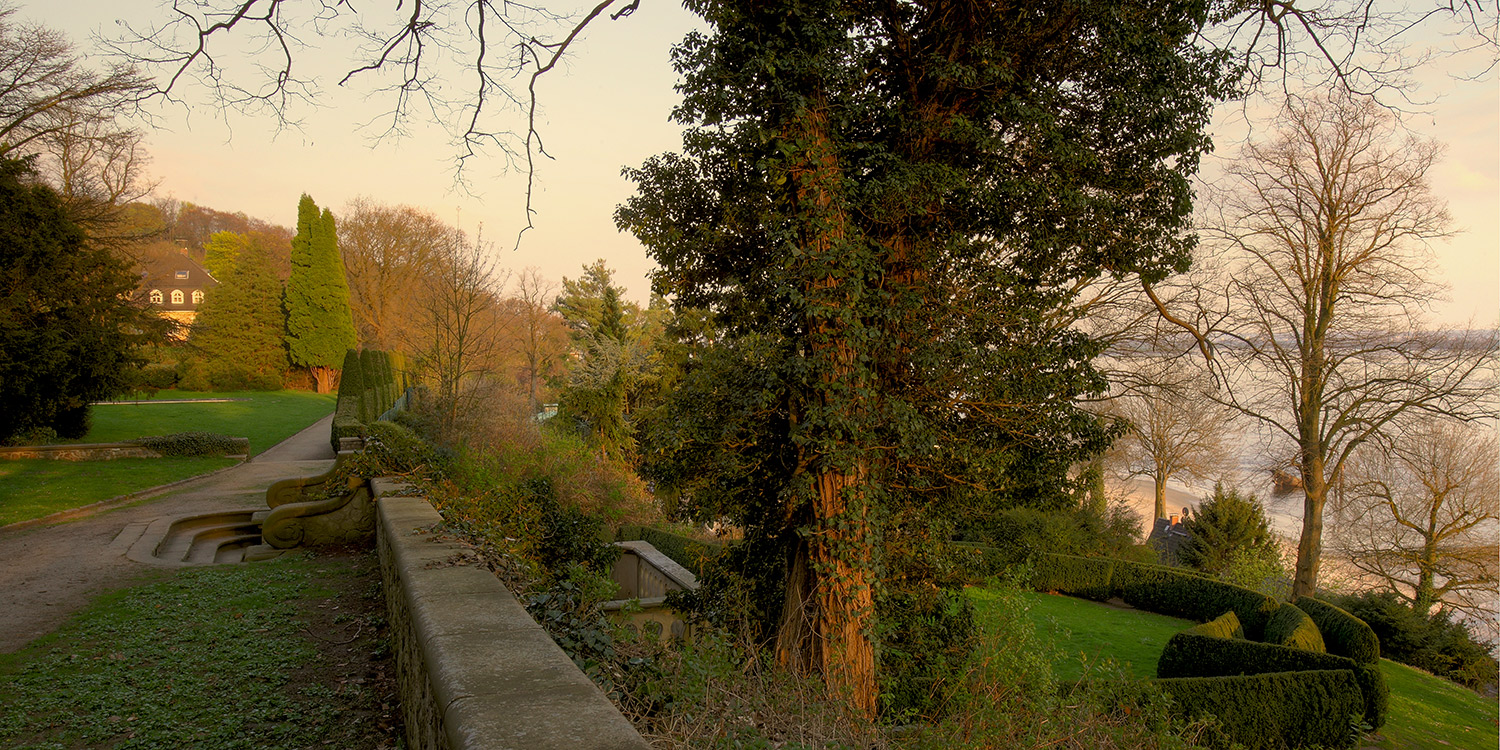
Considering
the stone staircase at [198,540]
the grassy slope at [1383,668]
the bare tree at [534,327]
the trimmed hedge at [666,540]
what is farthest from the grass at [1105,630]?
the bare tree at [534,327]

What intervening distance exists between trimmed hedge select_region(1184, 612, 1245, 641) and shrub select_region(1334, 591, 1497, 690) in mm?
5383

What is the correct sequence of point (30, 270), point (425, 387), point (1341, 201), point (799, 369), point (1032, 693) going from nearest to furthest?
point (1032, 693) < point (799, 369) < point (30, 270) < point (1341, 201) < point (425, 387)

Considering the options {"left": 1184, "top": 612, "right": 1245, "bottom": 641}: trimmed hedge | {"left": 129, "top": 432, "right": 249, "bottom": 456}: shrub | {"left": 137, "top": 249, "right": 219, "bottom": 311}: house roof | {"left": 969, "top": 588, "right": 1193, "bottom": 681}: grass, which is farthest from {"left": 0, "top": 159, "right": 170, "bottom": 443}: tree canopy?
{"left": 137, "top": 249, "right": 219, "bottom": 311}: house roof

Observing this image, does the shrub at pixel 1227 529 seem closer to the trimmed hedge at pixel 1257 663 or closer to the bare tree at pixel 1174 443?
the bare tree at pixel 1174 443

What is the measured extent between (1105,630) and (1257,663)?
581cm

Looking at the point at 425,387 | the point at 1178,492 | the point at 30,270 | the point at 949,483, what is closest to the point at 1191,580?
the point at 949,483

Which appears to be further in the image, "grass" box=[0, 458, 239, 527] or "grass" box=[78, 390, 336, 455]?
"grass" box=[78, 390, 336, 455]

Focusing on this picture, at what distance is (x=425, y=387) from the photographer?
61.9 ft

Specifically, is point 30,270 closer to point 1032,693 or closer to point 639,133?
point 639,133

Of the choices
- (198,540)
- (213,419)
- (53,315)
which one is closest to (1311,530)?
(198,540)

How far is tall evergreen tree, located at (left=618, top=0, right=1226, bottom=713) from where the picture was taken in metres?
6.83

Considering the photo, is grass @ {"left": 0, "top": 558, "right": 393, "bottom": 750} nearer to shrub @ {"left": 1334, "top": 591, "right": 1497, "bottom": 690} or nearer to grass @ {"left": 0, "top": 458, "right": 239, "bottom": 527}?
grass @ {"left": 0, "top": 458, "right": 239, "bottom": 527}

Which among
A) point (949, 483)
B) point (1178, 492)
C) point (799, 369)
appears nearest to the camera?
point (799, 369)

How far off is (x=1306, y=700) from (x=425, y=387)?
18.6 m
